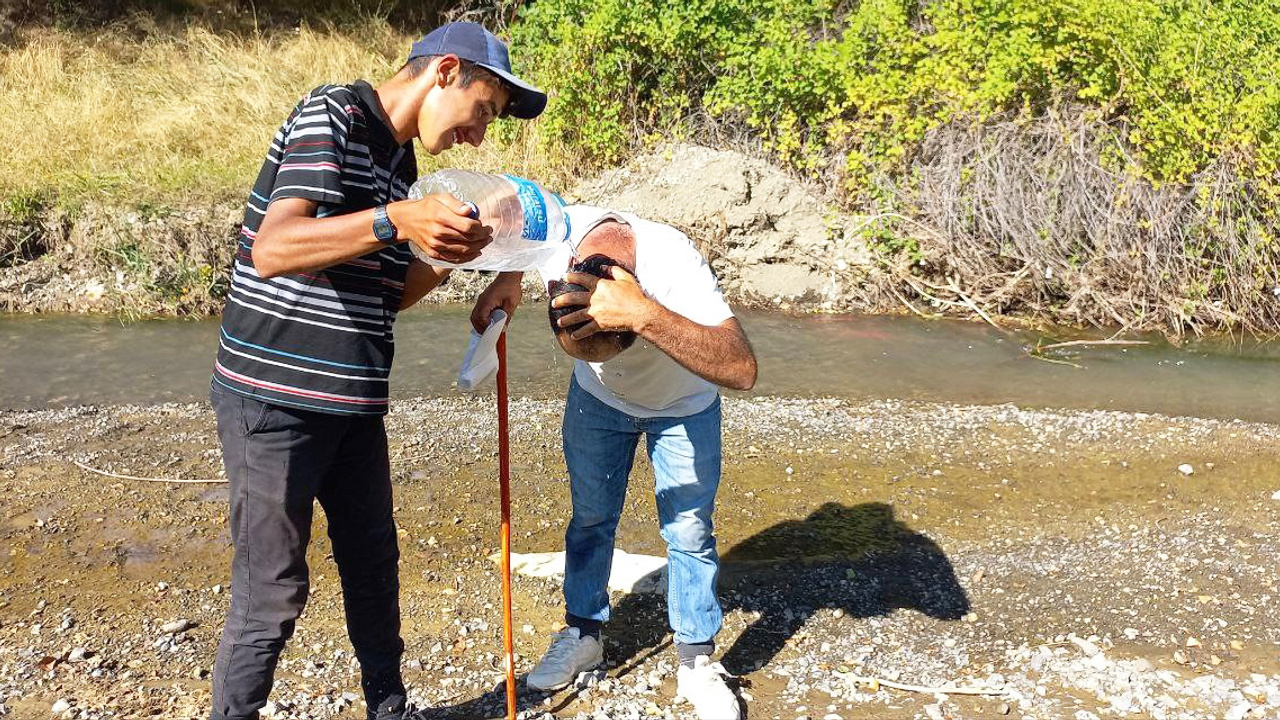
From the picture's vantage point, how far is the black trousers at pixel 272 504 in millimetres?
2797

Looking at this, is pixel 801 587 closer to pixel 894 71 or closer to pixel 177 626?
pixel 177 626

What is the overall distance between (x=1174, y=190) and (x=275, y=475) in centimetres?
828

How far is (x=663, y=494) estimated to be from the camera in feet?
11.7

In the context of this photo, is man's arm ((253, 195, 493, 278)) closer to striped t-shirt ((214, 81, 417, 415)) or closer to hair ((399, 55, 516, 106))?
striped t-shirt ((214, 81, 417, 415))

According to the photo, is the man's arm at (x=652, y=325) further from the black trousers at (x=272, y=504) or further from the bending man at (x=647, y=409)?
the black trousers at (x=272, y=504)

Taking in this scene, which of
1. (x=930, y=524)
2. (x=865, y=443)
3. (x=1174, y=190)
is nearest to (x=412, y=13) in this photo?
(x=1174, y=190)

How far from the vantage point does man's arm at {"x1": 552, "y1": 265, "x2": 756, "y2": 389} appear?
289 cm

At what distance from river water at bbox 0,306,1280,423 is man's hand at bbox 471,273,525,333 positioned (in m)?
3.94

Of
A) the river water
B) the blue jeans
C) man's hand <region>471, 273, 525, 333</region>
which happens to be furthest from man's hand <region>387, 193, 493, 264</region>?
the river water

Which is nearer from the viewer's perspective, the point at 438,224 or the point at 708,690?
the point at 438,224

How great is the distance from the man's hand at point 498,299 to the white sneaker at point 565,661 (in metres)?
1.15

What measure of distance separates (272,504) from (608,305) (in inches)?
38.7

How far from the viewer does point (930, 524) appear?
17.0 ft

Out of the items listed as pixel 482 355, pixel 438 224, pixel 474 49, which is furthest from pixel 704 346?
pixel 474 49
